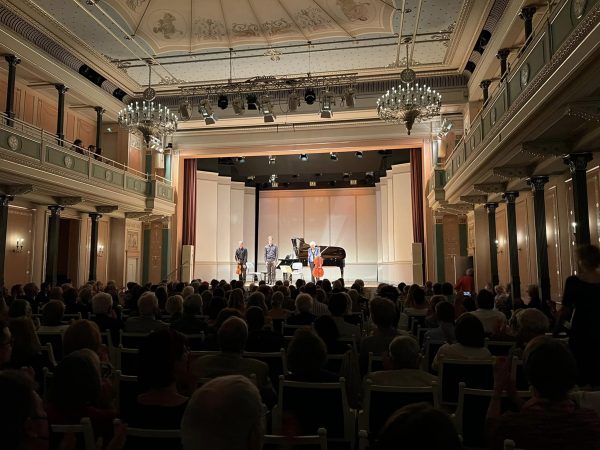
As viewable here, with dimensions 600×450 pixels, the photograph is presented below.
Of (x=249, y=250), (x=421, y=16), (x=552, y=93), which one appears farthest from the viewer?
(x=249, y=250)

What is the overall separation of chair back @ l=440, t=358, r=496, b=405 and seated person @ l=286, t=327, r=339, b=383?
912 mm

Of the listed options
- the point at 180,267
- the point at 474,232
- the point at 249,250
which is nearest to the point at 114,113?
the point at 180,267

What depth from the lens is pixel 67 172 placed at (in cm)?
1135

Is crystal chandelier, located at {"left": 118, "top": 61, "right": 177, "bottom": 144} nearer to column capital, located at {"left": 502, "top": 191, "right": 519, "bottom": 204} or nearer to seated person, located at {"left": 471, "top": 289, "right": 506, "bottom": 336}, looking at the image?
column capital, located at {"left": 502, "top": 191, "right": 519, "bottom": 204}

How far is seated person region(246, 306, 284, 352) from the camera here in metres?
3.90

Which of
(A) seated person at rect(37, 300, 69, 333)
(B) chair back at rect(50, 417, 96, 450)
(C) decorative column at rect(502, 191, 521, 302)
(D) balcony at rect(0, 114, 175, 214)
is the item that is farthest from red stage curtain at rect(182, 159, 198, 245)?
(B) chair back at rect(50, 417, 96, 450)

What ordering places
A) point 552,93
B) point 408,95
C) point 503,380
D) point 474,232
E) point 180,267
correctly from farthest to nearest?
point 180,267 → point 474,232 → point 408,95 → point 552,93 → point 503,380

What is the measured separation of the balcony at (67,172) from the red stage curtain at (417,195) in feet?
27.5

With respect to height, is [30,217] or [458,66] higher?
[458,66]

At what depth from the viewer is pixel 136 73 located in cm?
1437

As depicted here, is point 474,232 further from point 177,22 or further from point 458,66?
point 177,22

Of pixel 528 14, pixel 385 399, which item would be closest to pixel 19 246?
pixel 385 399

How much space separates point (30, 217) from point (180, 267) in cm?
534

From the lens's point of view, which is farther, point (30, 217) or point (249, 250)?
point (249, 250)
